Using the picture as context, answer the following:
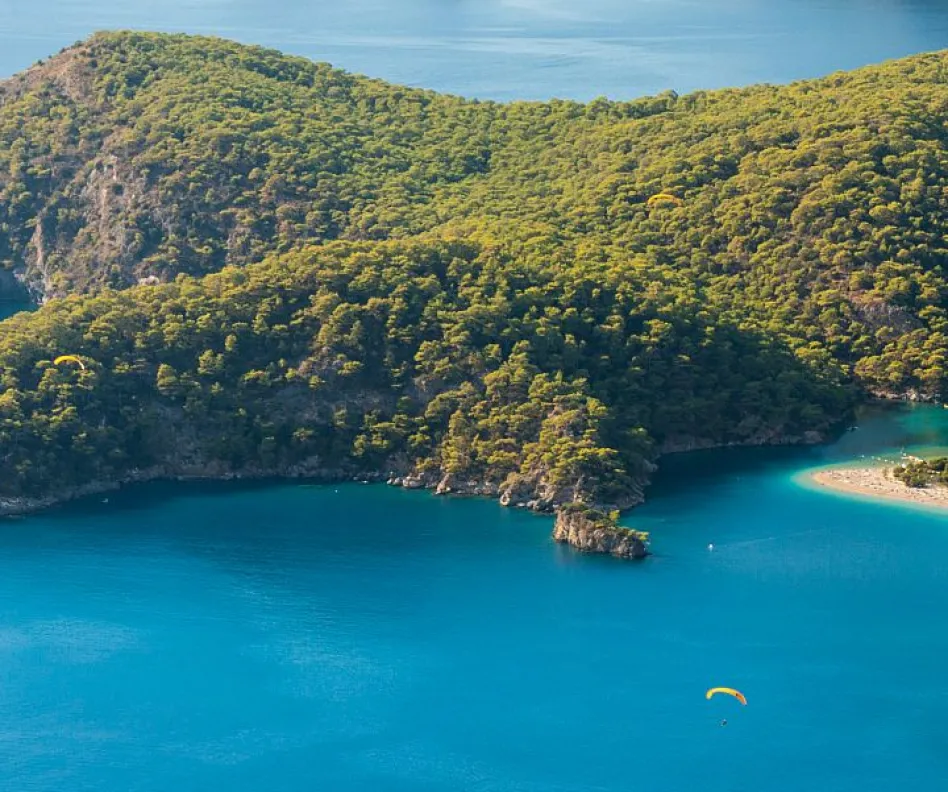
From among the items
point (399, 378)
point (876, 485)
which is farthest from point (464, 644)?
point (876, 485)

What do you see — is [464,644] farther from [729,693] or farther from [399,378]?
[399,378]

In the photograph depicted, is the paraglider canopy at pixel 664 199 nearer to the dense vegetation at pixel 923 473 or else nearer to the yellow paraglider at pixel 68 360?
the dense vegetation at pixel 923 473

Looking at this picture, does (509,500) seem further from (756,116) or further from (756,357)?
(756,116)

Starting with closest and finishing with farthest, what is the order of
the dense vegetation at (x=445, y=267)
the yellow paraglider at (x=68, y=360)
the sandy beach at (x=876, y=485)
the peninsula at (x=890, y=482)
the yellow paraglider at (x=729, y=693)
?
the yellow paraglider at (x=729, y=693) < the sandy beach at (x=876, y=485) < the peninsula at (x=890, y=482) < the dense vegetation at (x=445, y=267) < the yellow paraglider at (x=68, y=360)

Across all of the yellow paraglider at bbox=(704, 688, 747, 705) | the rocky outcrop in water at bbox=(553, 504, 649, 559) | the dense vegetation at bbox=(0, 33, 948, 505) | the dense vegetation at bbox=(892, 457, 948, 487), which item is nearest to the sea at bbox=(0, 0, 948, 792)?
the yellow paraglider at bbox=(704, 688, 747, 705)

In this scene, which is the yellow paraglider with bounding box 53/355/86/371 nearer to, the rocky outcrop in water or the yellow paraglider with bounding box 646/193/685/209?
the rocky outcrop in water

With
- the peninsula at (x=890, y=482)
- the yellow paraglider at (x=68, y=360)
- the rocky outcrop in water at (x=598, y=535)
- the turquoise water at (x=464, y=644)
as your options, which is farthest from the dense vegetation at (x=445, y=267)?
the peninsula at (x=890, y=482)

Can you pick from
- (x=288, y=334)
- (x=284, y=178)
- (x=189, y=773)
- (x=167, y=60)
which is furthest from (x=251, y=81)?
(x=189, y=773)
